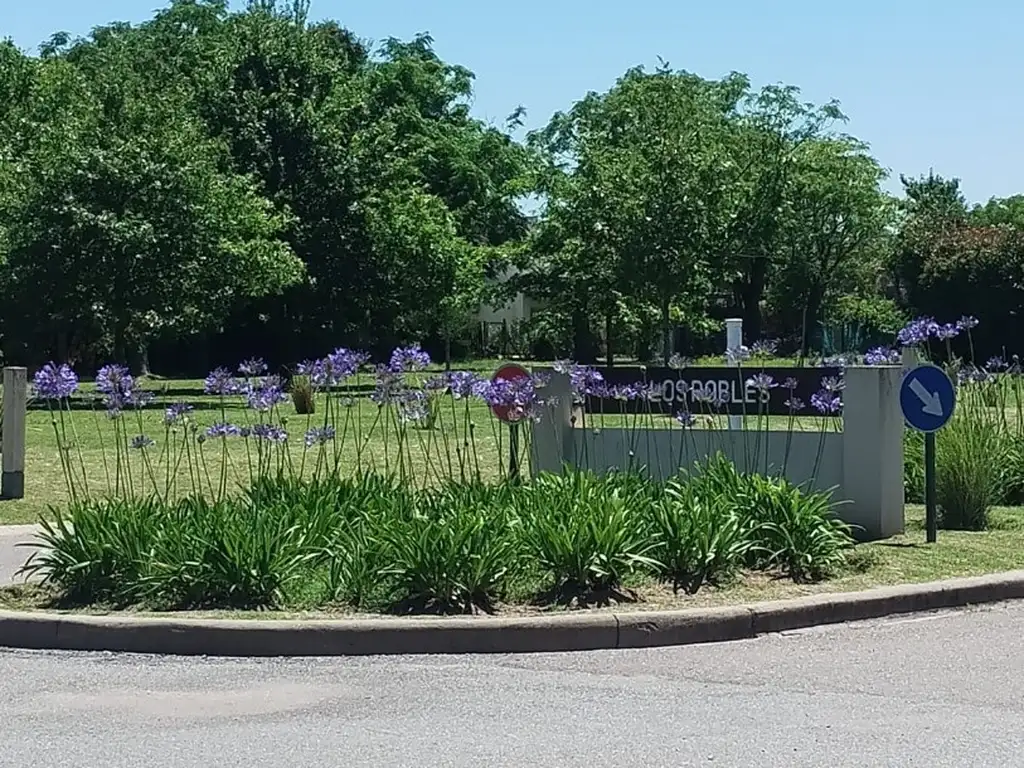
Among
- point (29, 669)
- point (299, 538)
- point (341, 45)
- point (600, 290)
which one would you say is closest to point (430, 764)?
point (29, 669)

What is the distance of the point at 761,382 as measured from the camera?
37.3 ft

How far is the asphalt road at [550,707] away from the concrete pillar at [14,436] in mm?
6571

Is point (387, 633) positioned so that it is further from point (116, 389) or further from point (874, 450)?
point (874, 450)

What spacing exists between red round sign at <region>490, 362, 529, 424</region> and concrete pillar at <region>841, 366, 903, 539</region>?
2522 millimetres

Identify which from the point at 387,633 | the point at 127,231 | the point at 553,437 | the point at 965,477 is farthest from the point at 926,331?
the point at 127,231

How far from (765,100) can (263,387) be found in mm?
50939

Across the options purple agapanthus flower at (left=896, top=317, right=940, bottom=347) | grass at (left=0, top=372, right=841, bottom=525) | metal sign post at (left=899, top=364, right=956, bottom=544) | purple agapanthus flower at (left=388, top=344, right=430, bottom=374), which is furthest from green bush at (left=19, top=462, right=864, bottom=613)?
purple agapanthus flower at (left=896, top=317, right=940, bottom=347)

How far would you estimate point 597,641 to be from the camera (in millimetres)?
7852

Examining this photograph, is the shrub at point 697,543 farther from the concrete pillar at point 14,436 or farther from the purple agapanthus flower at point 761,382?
the concrete pillar at point 14,436

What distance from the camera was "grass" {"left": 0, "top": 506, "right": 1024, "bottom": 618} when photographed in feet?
27.2

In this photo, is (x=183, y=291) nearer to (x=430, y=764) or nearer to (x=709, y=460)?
(x=709, y=460)

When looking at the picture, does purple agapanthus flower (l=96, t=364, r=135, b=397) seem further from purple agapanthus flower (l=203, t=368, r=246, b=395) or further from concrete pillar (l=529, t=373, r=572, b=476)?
concrete pillar (l=529, t=373, r=572, b=476)

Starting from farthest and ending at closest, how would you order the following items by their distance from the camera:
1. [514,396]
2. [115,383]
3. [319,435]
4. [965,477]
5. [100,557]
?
[965,477], [514,396], [115,383], [319,435], [100,557]

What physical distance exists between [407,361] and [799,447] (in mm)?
3310
